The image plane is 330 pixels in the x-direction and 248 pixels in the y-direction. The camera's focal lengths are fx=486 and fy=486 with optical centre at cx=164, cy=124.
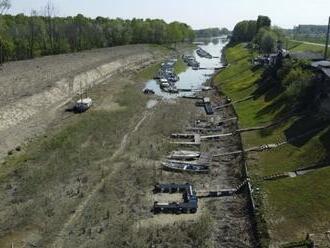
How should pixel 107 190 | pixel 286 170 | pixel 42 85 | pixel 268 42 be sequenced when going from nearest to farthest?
1. pixel 107 190
2. pixel 286 170
3. pixel 42 85
4. pixel 268 42

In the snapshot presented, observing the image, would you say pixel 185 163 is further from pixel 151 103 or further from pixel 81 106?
pixel 151 103

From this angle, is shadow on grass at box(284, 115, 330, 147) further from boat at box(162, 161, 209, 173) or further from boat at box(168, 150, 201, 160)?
boat at box(168, 150, 201, 160)

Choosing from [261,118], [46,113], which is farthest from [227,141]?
[46,113]

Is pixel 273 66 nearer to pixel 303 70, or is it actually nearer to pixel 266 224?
pixel 303 70

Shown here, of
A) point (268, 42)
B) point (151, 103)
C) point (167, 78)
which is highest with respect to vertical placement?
point (268, 42)

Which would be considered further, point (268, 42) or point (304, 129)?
point (268, 42)

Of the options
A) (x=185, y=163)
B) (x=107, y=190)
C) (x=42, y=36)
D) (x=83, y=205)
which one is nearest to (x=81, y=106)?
(x=185, y=163)
